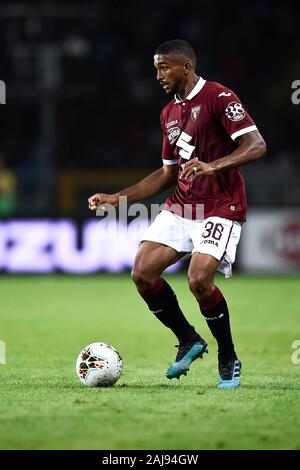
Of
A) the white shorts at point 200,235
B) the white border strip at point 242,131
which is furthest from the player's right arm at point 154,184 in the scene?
the white border strip at point 242,131

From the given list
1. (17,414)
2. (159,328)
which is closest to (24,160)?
(159,328)

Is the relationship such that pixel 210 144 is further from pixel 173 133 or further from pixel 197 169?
pixel 197 169

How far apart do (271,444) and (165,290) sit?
2539 millimetres

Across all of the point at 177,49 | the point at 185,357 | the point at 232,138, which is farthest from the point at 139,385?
the point at 177,49

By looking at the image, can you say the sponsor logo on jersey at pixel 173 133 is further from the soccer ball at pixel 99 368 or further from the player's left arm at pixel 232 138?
the soccer ball at pixel 99 368

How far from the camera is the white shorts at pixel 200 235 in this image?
720cm

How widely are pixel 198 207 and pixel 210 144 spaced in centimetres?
47

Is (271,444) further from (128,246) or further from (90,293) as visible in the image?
(128,246)

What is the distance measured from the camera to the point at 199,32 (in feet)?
79.3

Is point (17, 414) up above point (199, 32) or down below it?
below

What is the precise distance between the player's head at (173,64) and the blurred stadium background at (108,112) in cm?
1110

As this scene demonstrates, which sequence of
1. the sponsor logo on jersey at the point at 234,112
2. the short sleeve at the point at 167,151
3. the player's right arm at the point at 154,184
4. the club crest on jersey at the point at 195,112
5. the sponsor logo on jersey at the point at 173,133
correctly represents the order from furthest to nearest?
the player's right arm at the point at 154,184 → the short sleeve at the point at 167,151 → the sponsor logo on jersey at the point at 173,133 → the club crest on jersey at the point at 195,112 → the sponsor logo on jersey at the point at 234,112

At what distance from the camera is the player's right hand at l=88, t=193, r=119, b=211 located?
7514 millimetres
